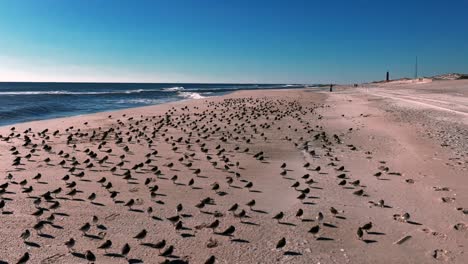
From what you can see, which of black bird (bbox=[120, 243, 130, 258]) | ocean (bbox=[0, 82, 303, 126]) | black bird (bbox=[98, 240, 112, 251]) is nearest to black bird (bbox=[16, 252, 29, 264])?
black bird (bbox=[98, 240, 112, 251])

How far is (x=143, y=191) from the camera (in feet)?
30.2

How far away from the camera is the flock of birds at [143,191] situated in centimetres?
647

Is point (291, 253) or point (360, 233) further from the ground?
point (360, 233)

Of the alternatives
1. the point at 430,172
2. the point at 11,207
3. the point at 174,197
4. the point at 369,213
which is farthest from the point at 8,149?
the point at 430,172

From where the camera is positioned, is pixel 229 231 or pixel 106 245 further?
pixel 229 231

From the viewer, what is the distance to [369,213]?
7.81 metres

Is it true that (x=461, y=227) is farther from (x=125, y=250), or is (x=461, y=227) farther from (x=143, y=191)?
(x=143, y=191)

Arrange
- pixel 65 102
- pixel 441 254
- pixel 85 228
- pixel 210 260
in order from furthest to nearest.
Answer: pixel 65 102, pixel 85 228, pixel 441 254, pixel 210 260

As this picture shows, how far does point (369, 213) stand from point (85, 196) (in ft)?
20.5

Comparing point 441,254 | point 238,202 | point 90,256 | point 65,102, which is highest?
point 65,102

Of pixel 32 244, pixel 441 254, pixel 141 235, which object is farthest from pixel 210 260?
pixel 441 254

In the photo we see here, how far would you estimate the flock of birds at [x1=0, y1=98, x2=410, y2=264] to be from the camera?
21.2 ft

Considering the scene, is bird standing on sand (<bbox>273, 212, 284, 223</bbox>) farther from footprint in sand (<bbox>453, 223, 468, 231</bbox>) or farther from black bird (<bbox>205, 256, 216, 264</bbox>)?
footprint in sand (<bbox>453, 223, 468, 231</bbox>)

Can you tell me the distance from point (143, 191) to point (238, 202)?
239 centimetres
